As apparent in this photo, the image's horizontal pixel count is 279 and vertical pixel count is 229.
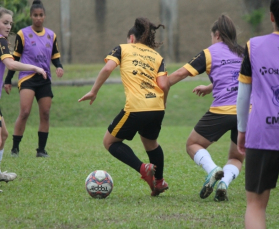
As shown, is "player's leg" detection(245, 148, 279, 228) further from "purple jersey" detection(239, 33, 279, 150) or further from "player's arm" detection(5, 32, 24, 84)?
"player's arm" detection(5, 32, 24, 84)

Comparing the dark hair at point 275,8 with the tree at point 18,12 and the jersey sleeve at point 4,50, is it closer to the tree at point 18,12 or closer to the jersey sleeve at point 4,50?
the jersey sleeve at point 4,50

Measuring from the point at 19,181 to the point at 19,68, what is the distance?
4.86ft

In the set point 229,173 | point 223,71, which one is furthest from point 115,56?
point 229,173

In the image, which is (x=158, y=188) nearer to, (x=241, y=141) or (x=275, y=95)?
(x=241, y=141)

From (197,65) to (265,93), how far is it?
2063 mm

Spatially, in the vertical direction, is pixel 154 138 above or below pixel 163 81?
below

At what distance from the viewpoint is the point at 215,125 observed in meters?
5.37

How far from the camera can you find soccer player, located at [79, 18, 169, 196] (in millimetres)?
5273

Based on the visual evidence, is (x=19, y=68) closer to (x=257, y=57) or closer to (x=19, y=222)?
(x=19, y=222)

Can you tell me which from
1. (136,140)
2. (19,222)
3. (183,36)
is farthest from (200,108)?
(19,222)

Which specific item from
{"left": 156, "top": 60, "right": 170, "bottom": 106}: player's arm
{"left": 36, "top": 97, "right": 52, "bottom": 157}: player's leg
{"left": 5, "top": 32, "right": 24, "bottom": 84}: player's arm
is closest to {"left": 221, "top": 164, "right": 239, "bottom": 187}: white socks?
{"left": 156, "top": 60, "right": 170, "bottom": 106}: player's arm

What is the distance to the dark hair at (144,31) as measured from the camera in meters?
5.47

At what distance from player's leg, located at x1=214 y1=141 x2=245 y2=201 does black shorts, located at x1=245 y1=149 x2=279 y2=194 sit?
1925 millimetres

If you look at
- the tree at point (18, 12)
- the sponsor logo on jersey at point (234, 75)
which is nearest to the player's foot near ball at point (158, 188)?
the sponsor logo on jersey at point (234, 75)
